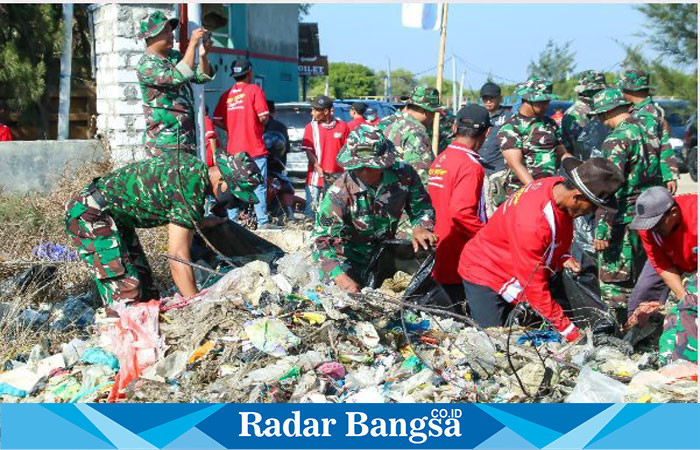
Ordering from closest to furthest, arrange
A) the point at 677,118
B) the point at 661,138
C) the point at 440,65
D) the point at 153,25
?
1. the point at 153,25
2. the point at 661,138
3. the point at 440,65
4. the point at 677,118

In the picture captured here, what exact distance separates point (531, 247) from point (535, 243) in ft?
0.10

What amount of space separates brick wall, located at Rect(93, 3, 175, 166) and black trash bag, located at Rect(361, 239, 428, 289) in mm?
4049

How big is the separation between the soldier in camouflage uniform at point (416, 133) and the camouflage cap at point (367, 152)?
172 centimetres

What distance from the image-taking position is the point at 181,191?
472 centimetres

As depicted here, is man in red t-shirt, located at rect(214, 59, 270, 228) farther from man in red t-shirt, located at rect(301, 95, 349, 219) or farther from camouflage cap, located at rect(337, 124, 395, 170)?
camouflage cap, located at rect(337, 124, 395, 170)

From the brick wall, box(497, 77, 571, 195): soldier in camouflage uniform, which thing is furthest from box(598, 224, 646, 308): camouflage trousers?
the brick wall

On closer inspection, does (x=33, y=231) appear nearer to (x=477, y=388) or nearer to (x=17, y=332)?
(x=17, y=332)

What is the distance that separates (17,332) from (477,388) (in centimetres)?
257

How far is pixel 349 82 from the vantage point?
4994 centimetres

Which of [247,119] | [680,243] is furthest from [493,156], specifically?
[680,243]

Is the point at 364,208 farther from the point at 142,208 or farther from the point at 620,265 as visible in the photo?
the point at 620,265

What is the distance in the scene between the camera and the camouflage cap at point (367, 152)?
5.01m

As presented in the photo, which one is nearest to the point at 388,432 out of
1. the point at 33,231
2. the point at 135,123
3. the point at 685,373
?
the point at 685,373

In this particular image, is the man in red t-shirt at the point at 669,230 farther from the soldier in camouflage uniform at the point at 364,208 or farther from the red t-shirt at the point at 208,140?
the red t-shirt at the point at 208,140
